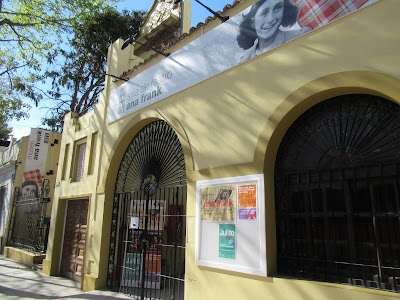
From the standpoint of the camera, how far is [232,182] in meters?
4.61

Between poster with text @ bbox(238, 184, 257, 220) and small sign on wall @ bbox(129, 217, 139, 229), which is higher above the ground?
poster with text @ bbox(238, 184, 257, 220)

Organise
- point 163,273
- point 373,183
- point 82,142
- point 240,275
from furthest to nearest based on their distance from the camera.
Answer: point 82,142 < point 163,273 < point 240,275 < point 373,183

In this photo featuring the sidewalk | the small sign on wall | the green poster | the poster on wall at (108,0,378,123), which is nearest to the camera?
the poster on wall at (108,0,378,123)

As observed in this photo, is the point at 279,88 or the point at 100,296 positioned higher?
the point at 279,88

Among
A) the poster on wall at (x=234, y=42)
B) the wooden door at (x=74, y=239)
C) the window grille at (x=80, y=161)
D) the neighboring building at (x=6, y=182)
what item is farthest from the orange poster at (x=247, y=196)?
the neighboring building at (x=6, y=182)

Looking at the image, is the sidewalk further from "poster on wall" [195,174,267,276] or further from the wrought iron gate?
"poster on wall" [195,174,267,276]

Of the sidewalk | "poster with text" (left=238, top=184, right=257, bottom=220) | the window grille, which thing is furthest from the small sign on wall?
the window grille

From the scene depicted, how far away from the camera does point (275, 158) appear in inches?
174

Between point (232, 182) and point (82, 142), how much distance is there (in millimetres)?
6654

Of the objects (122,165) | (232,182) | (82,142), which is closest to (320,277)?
(232,182)

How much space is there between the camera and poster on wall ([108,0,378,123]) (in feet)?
13.5

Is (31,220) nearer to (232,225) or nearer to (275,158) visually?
(232,225)

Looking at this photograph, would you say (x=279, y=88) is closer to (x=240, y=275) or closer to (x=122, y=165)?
(x=240, y=275)

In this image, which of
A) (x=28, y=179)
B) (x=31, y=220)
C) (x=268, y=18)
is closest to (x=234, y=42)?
(x=268, y=18)
